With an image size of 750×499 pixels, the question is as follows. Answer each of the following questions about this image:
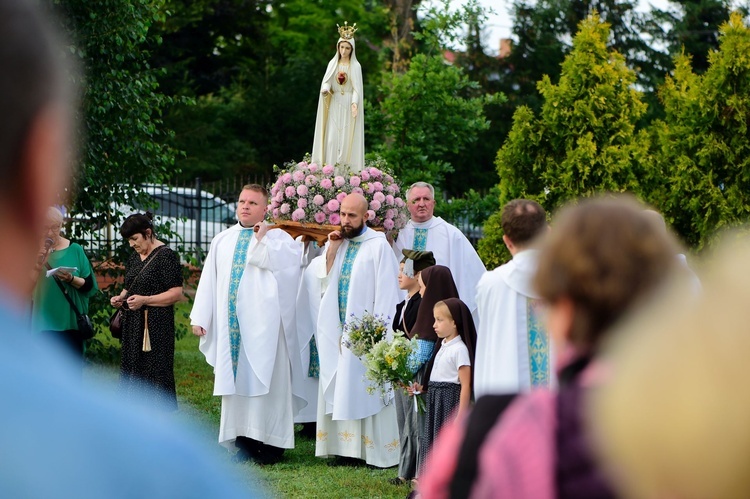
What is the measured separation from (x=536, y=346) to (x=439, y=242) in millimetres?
5235

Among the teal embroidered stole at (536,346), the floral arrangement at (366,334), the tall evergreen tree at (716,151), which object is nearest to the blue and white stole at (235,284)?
the floral arrangement at (366,334)

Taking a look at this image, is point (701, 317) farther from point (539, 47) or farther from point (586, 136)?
point (539, 47)

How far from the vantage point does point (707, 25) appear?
34.8 meters

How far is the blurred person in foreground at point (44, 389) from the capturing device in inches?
34.0

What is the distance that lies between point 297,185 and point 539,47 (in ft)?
79.1

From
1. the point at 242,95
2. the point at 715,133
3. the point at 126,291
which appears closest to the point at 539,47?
the point at 242,95

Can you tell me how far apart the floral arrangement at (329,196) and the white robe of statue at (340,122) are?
48.6 inches

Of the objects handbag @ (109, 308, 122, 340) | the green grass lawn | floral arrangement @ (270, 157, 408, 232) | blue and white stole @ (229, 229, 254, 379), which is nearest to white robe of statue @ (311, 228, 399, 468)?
the green grass lawn

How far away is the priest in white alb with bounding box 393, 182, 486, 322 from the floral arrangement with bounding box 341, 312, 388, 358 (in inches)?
83.3

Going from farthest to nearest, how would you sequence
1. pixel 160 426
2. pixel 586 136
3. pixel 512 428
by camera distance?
1. pixel 586 136
2. pixel 512 428
3. pixel 160 426

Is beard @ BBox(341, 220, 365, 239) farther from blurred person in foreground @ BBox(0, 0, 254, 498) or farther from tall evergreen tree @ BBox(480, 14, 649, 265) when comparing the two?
blurred person in foreground @ BBox(0, 0, 254, 498)

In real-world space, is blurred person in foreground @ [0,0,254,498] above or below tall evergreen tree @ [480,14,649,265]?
Answer: below

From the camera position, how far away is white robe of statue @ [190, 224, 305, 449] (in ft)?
32.2

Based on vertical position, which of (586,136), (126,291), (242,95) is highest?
(242,95)
